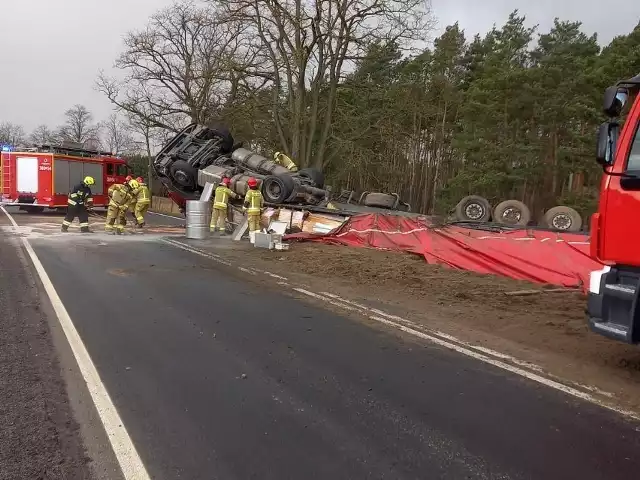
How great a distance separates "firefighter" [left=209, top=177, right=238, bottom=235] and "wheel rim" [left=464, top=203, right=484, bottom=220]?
662 cm

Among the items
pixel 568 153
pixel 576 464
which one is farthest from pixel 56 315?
pixel 568 153

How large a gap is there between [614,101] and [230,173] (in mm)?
13800

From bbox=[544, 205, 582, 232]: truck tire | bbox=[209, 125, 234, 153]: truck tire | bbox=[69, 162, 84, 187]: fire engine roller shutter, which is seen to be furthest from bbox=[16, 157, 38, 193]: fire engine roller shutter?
bbox=[544, 205, 582, 232]: truck tire

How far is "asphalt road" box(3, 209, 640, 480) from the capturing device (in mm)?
3082

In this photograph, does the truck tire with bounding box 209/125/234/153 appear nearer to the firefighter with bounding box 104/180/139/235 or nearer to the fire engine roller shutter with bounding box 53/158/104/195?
the firefighter with bounding box 104/180/139/235

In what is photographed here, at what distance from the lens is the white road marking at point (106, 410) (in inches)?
117

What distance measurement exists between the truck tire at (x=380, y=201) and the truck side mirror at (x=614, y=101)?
42.3ft

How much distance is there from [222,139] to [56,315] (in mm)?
13226

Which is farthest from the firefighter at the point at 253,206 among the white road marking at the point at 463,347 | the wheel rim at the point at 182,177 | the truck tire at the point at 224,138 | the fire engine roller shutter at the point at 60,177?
the fire engine roller shutter at the point at 60,177

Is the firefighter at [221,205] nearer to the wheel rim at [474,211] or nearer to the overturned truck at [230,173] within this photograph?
the overturned truck at [230,173]

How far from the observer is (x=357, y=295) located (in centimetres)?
812

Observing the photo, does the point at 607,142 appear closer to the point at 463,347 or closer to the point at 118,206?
the point at 463,347

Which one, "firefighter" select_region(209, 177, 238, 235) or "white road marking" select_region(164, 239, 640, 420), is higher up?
"firefighter" select_region(209, 177, 238, 235)

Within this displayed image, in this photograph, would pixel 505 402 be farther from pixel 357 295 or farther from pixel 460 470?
pixel 357 295
